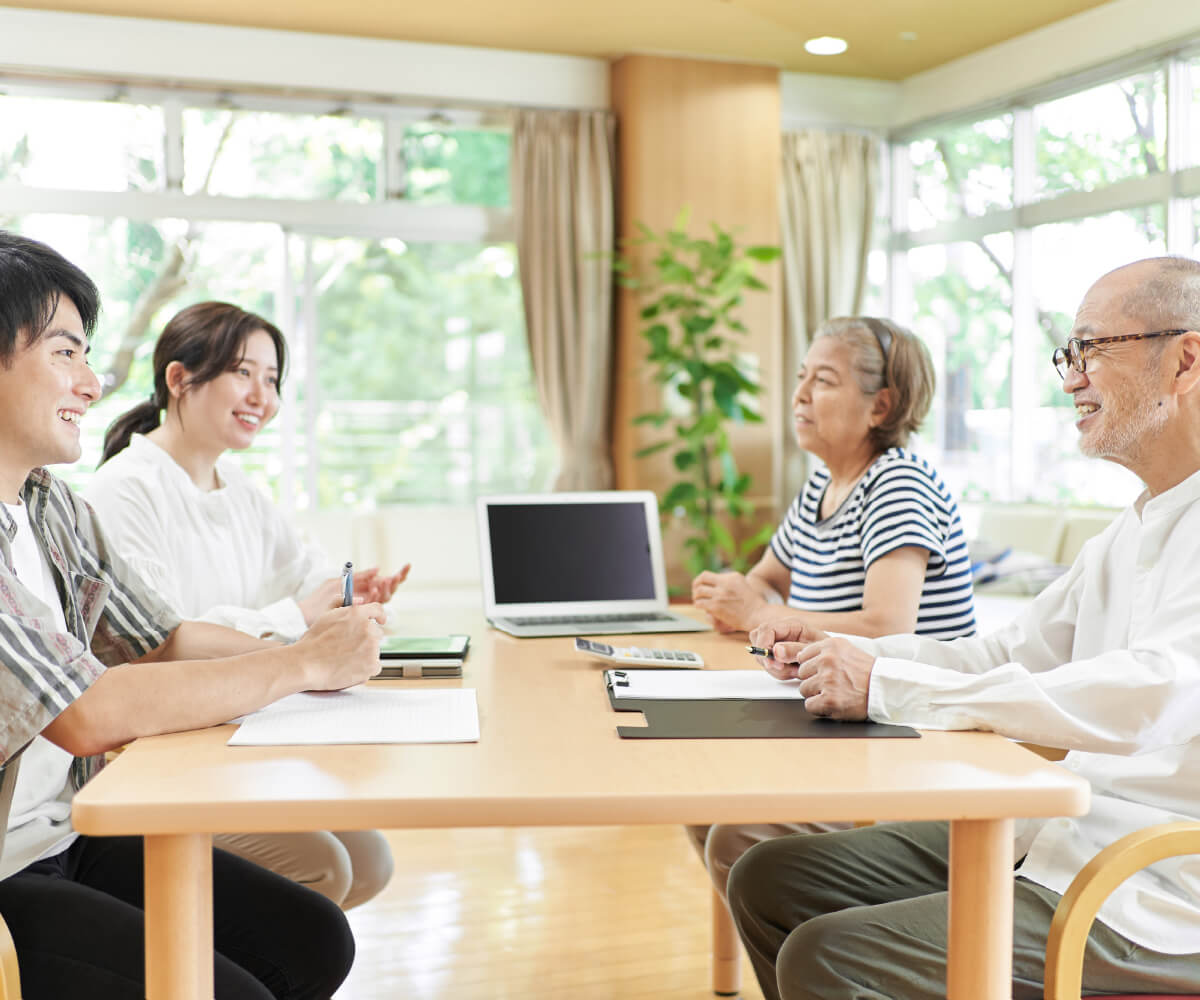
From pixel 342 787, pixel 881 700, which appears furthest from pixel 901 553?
pixel 342 787

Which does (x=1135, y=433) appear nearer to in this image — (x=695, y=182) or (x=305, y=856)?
(x=305, y=856)

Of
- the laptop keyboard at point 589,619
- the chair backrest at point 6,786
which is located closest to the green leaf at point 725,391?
the laptop keyboard at point 589,619

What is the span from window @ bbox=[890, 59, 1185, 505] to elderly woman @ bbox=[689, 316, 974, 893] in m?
2.71

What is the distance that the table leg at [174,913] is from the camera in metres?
1.12

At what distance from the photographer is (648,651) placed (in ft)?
6.01

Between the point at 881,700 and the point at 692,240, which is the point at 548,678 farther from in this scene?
the point at 692,240

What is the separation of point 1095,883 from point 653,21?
197 inches

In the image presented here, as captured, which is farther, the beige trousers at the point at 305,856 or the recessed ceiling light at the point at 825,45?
the recessed ceiling light at the point at 825,45

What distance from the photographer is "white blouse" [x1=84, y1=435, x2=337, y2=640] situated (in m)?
2.10

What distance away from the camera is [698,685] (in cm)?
162

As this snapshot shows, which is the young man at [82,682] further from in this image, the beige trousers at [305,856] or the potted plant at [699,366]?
the potted plant at [699,366]

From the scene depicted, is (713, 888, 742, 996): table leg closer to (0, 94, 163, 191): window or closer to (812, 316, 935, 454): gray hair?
(812, 316, 935, 454): gray hair

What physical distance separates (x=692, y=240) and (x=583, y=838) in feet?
11.2

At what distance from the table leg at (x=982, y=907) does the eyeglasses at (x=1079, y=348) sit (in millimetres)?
718
